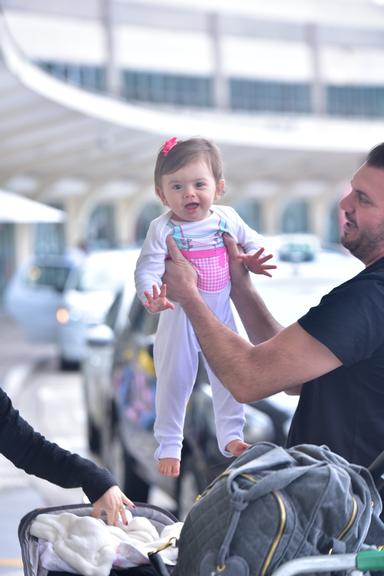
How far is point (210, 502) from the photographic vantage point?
96.8 inches

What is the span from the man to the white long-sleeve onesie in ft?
0.14

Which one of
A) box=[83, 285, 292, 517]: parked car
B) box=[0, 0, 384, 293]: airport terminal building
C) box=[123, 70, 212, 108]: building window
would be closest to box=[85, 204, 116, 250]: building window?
box=[0, 0, 384, 293]: airport terminal building

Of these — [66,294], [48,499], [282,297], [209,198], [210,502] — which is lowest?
[66,294]

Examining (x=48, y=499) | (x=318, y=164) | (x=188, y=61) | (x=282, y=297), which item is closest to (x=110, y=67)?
(x=188, y=61)

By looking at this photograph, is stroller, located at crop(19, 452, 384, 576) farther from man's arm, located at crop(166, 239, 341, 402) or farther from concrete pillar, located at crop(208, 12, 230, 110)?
concrete pillar, located at crop(208, 12, 230, 110)

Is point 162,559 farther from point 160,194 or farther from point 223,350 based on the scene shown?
point 160,194

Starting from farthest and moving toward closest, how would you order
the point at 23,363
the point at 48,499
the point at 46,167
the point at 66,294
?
the point at 46,167
the point at 23,363
the point at 66,294
the point at 48,499

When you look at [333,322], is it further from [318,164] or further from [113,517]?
[318,164]

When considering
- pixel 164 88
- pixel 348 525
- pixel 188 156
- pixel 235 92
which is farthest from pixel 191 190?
pixel 235 92

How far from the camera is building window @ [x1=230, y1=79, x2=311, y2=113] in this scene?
169 feet

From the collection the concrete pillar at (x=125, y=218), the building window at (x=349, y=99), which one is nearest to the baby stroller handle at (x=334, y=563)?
the concrete pillar at (x=125, y=218)

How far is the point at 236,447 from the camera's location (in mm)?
3000

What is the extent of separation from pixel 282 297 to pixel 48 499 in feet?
15.2

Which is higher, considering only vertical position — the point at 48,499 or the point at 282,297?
the point at 282,297
